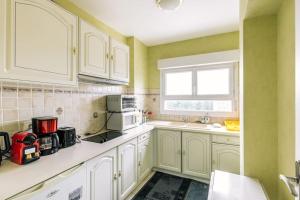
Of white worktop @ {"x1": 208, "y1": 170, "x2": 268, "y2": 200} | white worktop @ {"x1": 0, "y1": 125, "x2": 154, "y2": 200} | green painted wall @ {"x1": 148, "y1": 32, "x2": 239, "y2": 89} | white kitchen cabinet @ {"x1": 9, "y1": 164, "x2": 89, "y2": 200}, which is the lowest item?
white worktop @ {"x1": 208, "y1": 170, "x2": 268, "y2": 200}

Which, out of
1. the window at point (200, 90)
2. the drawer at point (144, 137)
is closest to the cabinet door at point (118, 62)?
the drawer at point (144, 137)

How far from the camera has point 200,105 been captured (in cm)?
273

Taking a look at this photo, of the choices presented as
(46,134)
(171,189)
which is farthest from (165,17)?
(171,189)

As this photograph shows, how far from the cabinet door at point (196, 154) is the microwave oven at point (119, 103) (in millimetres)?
911

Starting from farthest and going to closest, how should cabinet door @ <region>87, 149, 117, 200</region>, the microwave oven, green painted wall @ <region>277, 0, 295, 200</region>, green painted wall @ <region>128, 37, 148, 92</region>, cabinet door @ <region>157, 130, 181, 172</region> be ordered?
1. green painted wall @ <region>128, 37, 148, 92</region>
2. cabinet door @ <region>157, 130, 181, 172</region>
3. the microwave oven
4. cabinet door @ <region>87, 149, 117, 200</region>
5. green painted wall @ <region>277, 0, 295, 200</region>

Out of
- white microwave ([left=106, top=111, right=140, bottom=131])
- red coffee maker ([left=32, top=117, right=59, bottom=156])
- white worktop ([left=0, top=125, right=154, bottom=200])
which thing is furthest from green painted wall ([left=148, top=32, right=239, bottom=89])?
red coffee maker ([left=32, top=117, right=59, bottom=156])

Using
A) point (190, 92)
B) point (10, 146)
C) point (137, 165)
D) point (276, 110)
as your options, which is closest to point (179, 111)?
point (190, 92)

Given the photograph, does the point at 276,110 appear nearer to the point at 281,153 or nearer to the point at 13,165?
the point at 281,153

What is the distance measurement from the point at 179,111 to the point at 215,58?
3.61 feet

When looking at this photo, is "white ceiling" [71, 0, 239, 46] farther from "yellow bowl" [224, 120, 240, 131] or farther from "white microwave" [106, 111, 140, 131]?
"yellow bowl" [224, 120, 240, 131]

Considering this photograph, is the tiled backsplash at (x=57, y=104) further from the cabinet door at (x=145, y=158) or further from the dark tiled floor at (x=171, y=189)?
the dark tiled floor at (x=171, y=189)

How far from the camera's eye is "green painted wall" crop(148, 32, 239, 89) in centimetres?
245

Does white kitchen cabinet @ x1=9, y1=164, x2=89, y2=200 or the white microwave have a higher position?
the white microwave

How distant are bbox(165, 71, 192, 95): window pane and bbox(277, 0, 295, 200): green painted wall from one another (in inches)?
66.5
